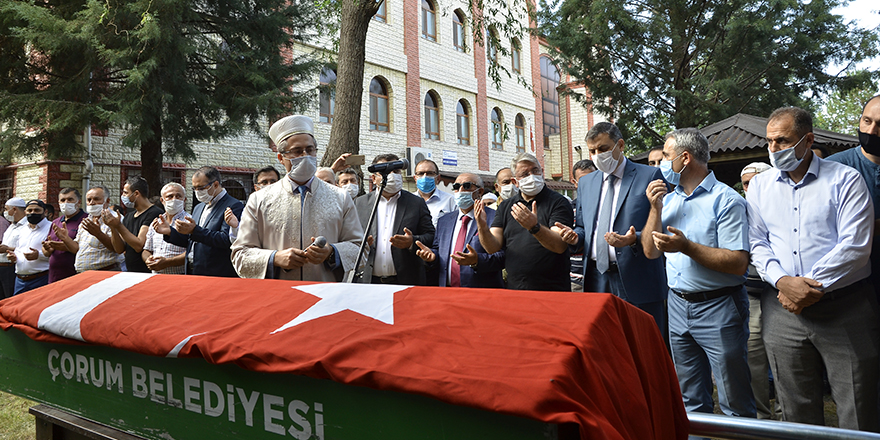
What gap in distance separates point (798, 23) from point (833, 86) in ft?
5.81

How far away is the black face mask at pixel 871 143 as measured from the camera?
290 cm

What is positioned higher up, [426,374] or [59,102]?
[59,102]

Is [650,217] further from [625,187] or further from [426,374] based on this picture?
[426,374]

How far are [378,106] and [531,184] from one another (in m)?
14.4

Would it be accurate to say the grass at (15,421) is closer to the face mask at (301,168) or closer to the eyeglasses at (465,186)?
the face mask at (301,168)

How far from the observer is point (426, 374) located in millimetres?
1305

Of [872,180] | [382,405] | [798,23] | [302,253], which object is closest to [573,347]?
[382,405]

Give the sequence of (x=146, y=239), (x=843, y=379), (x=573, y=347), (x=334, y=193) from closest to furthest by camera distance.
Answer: (x=573, y=347) → (x=843, y=379) → (x=334, y=193) → (x=146, y=239)

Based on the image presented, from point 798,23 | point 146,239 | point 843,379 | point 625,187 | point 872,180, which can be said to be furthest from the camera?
point 798,23

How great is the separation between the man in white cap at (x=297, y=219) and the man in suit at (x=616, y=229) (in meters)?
1.46

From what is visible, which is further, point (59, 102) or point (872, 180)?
point (59, 102)

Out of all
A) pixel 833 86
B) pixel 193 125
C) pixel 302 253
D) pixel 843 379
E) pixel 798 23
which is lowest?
pixel 843 379

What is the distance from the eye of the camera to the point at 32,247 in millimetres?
7230

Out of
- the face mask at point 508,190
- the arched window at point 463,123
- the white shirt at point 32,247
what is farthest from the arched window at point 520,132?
the face mask at point 508,190
